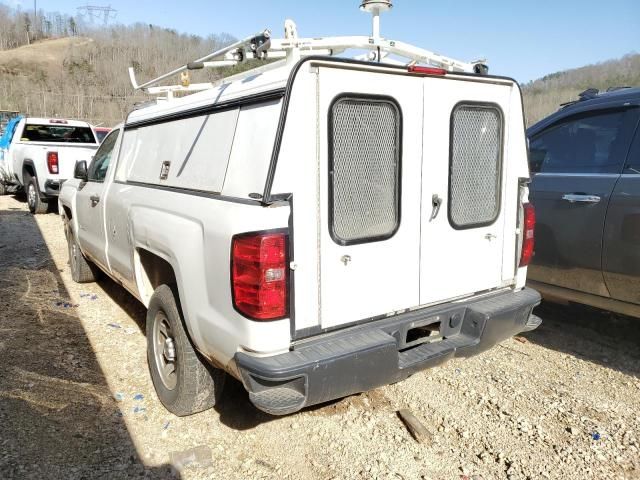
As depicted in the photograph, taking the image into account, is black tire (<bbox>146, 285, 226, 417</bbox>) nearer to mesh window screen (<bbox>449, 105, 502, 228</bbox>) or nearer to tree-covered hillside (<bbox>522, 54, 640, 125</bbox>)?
mesh window screen (<bbox>449, 105, 502, 228</bbox>)

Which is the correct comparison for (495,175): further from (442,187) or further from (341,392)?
(341,392)

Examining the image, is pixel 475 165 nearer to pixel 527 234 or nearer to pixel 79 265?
pixel 527 234

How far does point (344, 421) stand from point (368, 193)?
4.84ft

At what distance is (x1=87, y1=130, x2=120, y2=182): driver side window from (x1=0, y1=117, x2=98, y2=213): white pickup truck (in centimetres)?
521

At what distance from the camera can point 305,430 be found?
311 cm

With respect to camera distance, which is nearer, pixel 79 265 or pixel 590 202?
pixel 590 202

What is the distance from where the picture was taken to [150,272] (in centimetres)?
365

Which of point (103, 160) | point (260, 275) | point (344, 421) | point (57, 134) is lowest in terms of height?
point (344, 421)

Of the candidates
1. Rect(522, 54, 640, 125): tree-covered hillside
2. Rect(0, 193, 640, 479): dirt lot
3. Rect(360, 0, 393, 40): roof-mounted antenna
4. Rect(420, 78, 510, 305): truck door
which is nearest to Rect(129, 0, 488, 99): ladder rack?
Rect(360, 0, 393, 40): roof-mounted antenna

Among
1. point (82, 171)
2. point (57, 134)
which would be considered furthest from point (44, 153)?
point (82, 171)

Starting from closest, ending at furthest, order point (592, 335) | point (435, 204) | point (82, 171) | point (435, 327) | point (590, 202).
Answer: point (435, 204) < point (435, 327) < point (590, 202) < point (592, 335) < point (82, 171)

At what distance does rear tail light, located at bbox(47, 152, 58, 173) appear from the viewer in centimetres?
986

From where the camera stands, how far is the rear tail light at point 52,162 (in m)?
9.86

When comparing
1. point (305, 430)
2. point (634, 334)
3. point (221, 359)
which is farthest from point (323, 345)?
point (634, 334)
